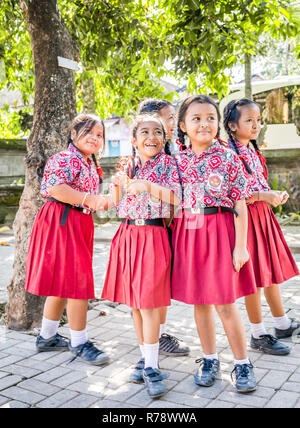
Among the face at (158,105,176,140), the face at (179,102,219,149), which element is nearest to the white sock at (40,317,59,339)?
the face at (158,105,176,140)

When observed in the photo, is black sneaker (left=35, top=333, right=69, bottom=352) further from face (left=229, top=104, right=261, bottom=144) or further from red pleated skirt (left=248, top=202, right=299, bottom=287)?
face (left=229, top=104, right=261, bottom=144)

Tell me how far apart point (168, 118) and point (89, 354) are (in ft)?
5.93

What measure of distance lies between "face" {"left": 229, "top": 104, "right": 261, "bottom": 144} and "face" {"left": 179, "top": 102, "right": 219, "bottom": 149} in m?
0.54

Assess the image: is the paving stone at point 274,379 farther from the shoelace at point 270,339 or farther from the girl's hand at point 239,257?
the girl's hand at point 239,257

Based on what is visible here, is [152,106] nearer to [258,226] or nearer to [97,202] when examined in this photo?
[97,202]

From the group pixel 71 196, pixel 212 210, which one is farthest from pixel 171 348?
pixel 71 196

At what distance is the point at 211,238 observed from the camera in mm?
2654

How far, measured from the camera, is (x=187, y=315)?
14.2ft

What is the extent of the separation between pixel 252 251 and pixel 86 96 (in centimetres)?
649

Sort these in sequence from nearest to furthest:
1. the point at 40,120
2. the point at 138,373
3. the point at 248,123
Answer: the point at 138,373 → the point at 248,123 → the point at 40,120

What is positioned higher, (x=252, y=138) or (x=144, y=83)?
(x=144, y=83)

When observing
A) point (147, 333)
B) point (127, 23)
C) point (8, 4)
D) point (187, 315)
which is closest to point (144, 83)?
point (127, 23)

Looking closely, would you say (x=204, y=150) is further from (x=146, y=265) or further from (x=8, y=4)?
(x=8, y=4)

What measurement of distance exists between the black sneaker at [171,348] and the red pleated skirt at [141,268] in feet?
2.32
